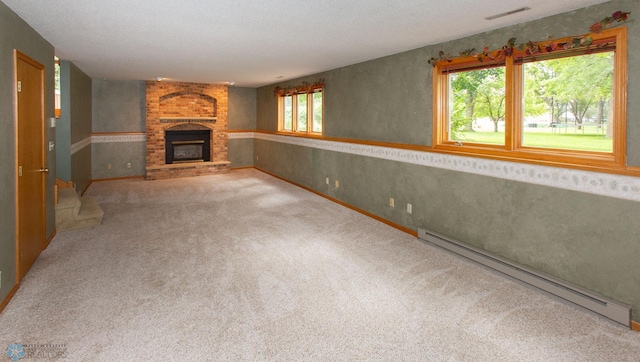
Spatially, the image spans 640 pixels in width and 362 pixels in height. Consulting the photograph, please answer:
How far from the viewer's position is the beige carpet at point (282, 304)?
238cm

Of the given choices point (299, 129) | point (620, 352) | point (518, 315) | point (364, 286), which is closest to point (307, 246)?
point (364, 286)

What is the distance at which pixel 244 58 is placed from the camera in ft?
17.8

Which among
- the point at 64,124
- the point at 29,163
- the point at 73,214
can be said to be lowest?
the point at 73,214

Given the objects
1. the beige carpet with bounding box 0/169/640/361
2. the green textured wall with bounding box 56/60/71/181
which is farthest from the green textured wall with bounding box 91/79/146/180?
the beige carpet with bounding box 0/169/640/361

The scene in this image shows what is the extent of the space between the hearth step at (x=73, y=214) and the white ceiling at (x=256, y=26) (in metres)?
2.00

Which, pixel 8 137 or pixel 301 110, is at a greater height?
pixel 301 110

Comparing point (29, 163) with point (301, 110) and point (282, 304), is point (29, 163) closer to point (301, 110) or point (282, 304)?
point (282, 304)

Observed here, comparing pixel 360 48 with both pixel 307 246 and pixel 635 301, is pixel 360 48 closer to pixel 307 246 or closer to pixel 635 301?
pixel 307 246

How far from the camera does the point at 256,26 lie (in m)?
3.58

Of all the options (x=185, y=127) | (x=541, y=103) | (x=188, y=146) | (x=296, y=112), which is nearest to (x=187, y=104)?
(x=185, y=127)

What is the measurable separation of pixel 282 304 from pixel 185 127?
775 centimetres

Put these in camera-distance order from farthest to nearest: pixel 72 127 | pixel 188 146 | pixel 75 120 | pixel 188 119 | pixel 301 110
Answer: pixel 188 146, pixel 188 119, pixel 301 110, pixel 75 120, pixel 72 127

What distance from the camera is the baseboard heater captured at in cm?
272

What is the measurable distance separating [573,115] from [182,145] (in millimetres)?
8649
